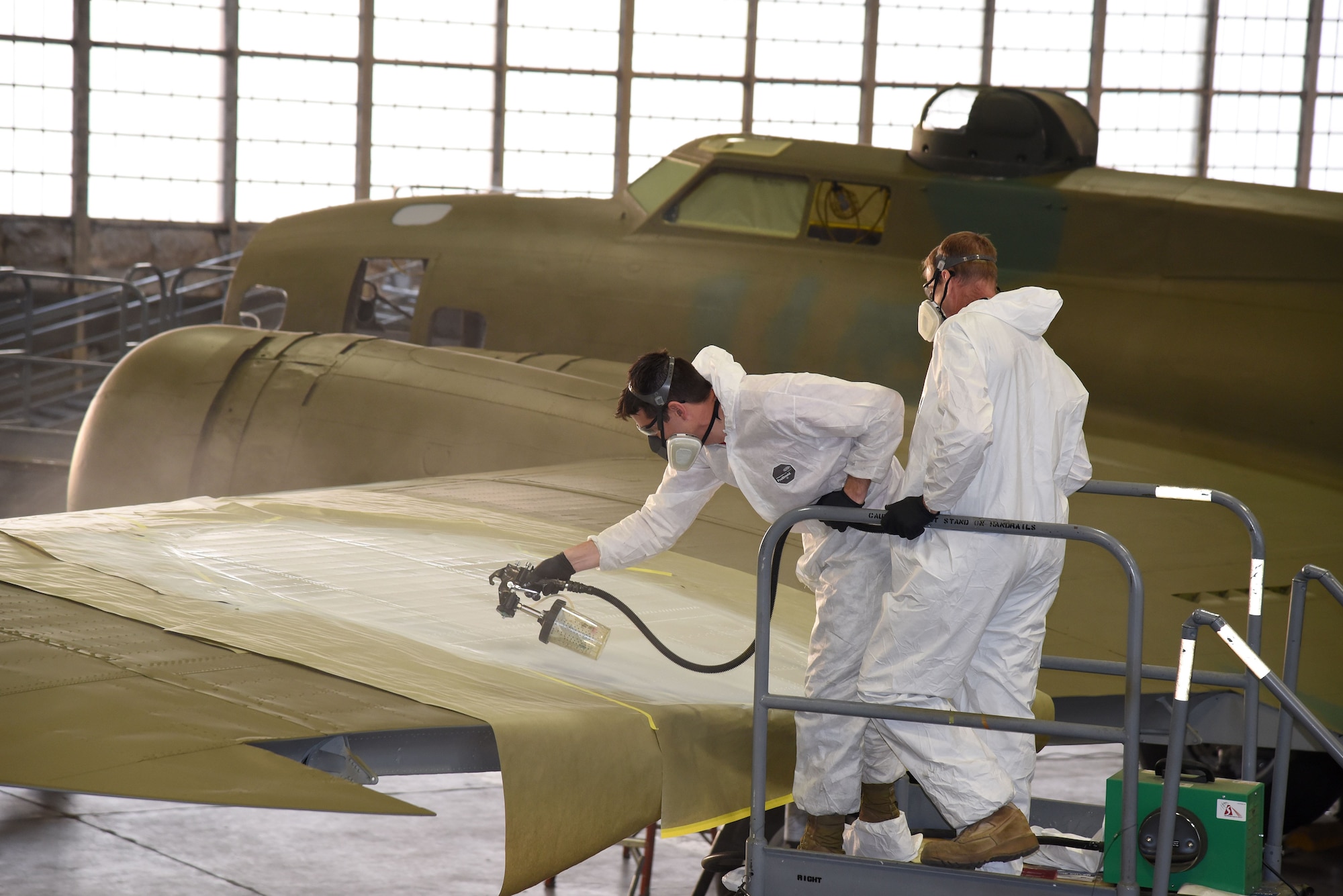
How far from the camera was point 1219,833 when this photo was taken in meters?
3.91

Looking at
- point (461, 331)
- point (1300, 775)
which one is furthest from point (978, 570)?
point (461, 331)

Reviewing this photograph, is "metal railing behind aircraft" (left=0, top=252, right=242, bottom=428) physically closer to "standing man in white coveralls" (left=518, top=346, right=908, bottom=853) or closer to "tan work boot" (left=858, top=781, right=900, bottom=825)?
"standing man in white coveralls" (left=518, top=346, right=908, bottom=853)

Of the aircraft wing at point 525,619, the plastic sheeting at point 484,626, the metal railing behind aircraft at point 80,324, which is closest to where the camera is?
the aircraft wing at point 525,619

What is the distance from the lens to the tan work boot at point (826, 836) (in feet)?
14.1

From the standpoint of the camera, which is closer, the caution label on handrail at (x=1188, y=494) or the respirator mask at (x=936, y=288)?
the caution label on handrail at (x=1188, y=494)

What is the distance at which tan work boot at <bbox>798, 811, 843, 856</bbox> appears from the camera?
4312 mm

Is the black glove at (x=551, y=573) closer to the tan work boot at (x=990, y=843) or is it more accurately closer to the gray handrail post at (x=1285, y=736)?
the tan work boot at (x=990, y=843)

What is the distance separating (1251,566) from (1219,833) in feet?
2.82

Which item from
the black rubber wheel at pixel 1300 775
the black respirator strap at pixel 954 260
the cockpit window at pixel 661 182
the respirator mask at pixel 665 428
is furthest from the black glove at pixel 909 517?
the cockpit window at pixel 661 182

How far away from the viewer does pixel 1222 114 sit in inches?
1016

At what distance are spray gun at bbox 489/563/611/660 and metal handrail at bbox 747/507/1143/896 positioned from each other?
0.82 meters

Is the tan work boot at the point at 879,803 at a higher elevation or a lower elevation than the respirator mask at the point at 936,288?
lower

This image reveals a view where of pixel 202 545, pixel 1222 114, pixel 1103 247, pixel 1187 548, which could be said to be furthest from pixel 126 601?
pixel 1222 114

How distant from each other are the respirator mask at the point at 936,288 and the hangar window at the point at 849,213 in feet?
13.4
